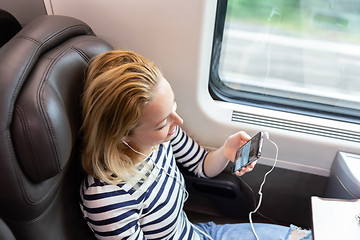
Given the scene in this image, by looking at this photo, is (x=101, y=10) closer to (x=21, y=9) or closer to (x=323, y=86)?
(x=21, y=9)

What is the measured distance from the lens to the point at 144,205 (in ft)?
3.36

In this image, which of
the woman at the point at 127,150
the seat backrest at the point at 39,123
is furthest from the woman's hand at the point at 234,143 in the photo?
the seat backrest at the point at 39,123

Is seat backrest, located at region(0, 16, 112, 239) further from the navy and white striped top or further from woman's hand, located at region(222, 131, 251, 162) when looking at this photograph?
woman's hand, located at region(222, 131, 251, 162)

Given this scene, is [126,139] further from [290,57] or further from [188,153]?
[290,57]

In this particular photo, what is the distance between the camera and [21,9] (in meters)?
1.31

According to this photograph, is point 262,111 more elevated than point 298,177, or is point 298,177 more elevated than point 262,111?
point 262,111

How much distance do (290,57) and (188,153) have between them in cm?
69

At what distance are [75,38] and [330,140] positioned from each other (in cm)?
108

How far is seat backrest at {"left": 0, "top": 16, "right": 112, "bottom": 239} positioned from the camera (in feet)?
2.37

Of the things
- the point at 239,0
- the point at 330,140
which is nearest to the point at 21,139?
the point at 239,0

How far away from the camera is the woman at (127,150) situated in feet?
2.87

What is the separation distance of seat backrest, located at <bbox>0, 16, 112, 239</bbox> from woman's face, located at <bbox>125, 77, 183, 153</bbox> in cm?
18

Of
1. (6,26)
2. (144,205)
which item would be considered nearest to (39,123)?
(144,205)

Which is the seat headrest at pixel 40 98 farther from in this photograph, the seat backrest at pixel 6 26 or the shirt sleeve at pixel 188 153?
the shirt sleeve at pixel 188 153
